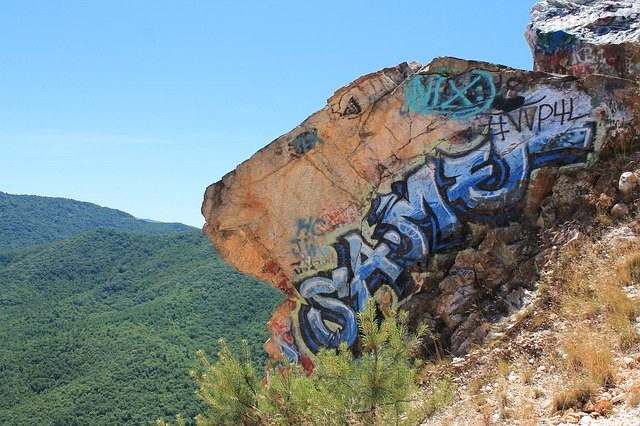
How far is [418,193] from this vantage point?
25.9ft

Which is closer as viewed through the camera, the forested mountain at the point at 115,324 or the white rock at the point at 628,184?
the white rock at the point at 628,184

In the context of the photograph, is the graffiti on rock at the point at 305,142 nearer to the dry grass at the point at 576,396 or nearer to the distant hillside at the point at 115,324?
the dry grass at the point at 576,396

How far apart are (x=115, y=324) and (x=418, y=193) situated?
62916mm

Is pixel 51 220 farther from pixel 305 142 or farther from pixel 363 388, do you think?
pixel 363 388

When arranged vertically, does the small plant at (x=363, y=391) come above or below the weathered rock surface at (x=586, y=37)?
below

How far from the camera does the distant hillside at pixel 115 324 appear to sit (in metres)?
48.5

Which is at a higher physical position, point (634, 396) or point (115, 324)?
point (634, 396)

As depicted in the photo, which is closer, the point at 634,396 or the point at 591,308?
the point at 634,396

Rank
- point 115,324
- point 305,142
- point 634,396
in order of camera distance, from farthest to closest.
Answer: point 115,324
point 305,142
point 634,396

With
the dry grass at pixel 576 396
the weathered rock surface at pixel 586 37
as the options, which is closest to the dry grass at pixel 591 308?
the dry grass at pixel 576 396

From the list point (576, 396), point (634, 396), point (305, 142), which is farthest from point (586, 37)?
point (634, 396)

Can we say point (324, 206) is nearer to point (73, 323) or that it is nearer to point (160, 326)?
Result: point (160, 326)

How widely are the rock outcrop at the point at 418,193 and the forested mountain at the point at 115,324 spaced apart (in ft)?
114

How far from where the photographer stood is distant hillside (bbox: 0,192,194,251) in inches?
4727
